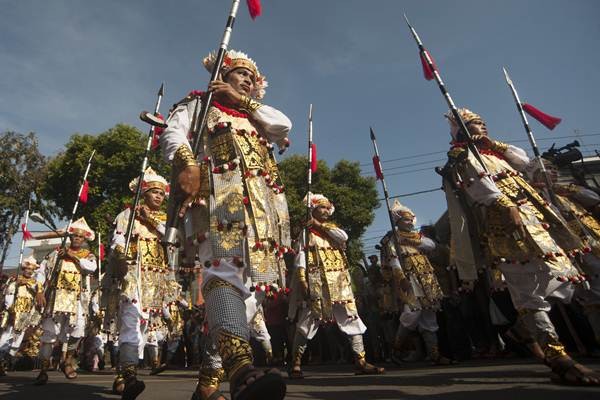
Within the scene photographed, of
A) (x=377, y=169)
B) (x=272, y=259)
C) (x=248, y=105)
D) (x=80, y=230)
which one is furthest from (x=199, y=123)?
(x=377, y=169)

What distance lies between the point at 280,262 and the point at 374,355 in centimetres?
834

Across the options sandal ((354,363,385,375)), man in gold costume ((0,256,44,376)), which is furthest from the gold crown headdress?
man in gold costume ((0,256,44,376))

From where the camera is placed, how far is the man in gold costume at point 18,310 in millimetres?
10656

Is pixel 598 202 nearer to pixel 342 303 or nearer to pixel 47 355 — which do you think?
pixel 342 303

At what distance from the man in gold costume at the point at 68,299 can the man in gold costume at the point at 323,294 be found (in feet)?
13.2

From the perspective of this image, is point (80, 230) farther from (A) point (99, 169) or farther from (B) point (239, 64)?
(A) point (99, 169)

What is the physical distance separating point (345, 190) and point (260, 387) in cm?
2305

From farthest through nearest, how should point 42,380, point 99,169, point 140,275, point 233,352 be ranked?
point 99,169, point 42,380, point 140,275, point 233,352

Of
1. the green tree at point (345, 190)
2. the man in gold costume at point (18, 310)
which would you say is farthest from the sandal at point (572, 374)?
the green tree at point (345, 190)

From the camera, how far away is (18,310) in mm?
10609

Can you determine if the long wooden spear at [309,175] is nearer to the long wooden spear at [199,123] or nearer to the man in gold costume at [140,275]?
the man in gold costume at [140,275]

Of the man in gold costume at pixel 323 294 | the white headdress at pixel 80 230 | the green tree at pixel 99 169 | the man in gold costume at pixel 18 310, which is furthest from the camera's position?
the green tree at pixel 99 169

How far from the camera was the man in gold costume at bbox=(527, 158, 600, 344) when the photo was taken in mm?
4723

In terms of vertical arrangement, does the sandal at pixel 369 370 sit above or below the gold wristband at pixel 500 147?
below
